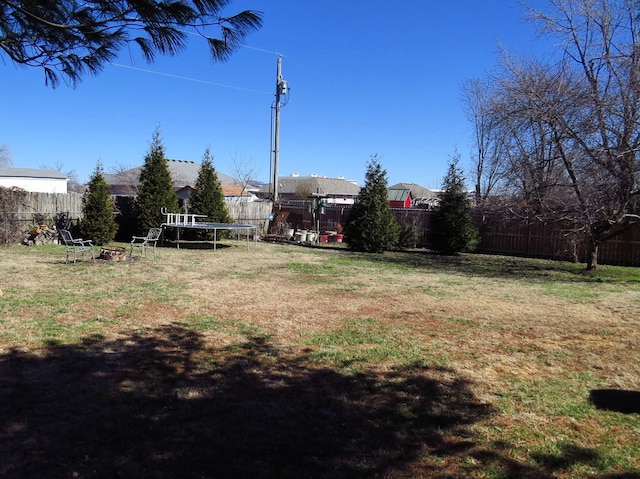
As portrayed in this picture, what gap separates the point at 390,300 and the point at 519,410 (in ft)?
14.9

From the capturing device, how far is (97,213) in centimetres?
1577

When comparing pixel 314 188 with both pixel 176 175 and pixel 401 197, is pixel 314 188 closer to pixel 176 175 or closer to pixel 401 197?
pixel 401 197

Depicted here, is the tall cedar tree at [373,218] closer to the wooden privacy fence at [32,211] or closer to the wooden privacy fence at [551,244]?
the wooden privacy fence at [551,244]

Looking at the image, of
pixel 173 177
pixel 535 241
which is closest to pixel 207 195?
pixel 535 241

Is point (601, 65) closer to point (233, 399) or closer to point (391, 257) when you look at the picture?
point (391, 257)

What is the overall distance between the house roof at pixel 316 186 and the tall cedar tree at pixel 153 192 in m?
35.7

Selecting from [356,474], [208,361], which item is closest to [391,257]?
[208,361]

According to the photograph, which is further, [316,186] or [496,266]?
[316,186]

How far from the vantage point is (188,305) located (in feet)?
23.8

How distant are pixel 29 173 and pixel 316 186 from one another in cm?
2688

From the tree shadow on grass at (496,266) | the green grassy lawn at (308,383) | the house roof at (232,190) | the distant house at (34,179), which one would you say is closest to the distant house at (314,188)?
the house roof at (232,190)

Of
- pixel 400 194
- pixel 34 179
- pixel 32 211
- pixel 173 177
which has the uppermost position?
pixel 400 194

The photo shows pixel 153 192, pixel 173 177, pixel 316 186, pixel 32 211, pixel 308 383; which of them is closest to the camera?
pixel 308 383

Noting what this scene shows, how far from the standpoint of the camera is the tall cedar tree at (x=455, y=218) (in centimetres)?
1759
